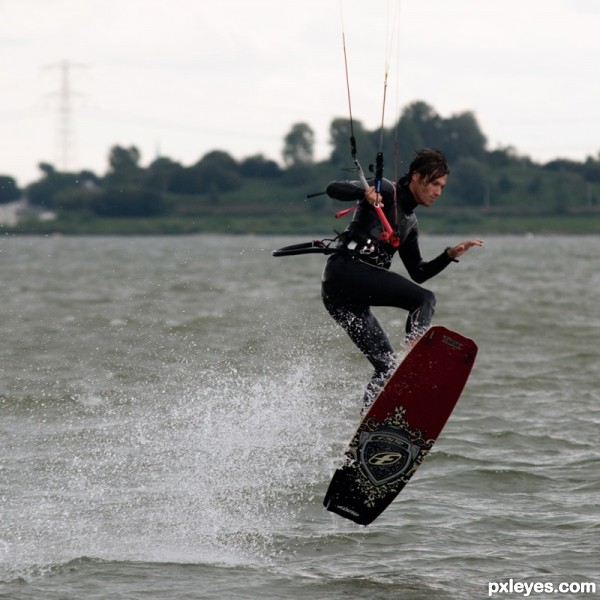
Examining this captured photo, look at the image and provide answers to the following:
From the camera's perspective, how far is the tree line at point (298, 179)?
88188 mm

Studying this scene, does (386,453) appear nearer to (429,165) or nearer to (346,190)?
(346,190)

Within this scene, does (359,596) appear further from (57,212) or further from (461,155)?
(461,155)

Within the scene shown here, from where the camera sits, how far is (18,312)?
30141 millimetres

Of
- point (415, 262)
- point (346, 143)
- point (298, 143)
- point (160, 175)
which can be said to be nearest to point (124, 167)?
point (160, 175)

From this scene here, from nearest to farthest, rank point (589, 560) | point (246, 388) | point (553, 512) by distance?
point (589, 560), point (553, 512), point (246, 388)

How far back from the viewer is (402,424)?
8836 millimetres

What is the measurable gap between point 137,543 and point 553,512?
127 inches

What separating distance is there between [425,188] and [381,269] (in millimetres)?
602

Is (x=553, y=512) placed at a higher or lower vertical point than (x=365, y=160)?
lower

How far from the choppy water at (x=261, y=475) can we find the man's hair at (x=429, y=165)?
2.62m

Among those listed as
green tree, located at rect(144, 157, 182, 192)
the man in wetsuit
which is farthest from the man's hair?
green tree, located at rect(144, 157, 182, 192)

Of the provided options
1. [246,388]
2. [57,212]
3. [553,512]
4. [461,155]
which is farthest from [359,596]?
[461,155]

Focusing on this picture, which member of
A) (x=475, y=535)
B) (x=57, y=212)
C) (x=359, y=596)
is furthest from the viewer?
A: (x=57, y=212)

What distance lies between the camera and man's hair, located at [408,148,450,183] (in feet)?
28.0
